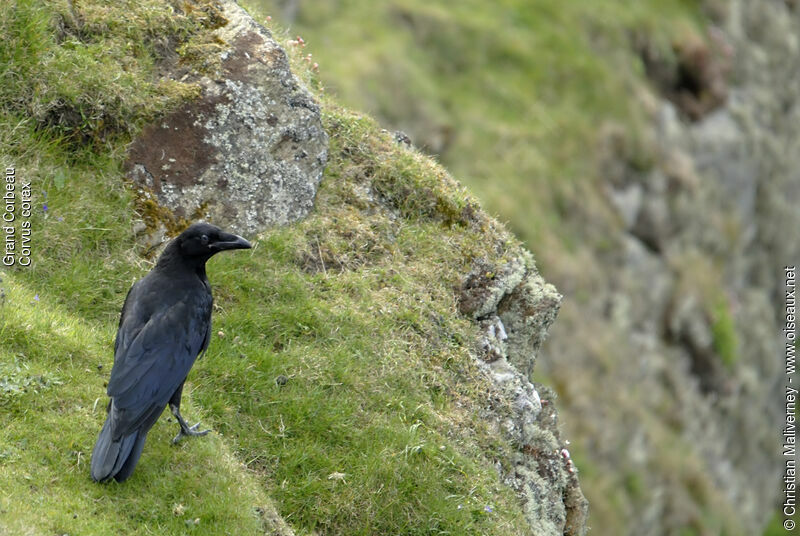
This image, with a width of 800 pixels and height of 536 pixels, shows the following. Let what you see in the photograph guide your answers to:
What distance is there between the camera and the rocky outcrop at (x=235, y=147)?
862 cm

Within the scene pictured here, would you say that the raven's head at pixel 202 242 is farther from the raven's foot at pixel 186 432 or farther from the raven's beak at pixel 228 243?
the raven's foot at pixel 186 432

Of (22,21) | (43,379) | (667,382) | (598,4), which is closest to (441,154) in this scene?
(667,382)

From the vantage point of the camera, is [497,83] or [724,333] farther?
[724,333]

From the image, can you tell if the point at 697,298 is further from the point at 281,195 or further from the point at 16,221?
the point at 16,221

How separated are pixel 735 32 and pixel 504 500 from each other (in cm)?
2882

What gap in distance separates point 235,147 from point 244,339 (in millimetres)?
2126

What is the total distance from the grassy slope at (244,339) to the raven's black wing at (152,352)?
0.58 metres

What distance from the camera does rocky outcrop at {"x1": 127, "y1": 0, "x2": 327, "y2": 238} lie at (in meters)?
8.62

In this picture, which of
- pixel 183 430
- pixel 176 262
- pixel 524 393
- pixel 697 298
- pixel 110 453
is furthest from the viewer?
pixel 697 298

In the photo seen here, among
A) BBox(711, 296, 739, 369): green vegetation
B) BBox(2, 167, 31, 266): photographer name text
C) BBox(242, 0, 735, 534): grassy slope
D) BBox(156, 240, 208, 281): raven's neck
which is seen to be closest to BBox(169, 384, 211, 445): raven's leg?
BBox(156, 240, 208, 281): raven's neck

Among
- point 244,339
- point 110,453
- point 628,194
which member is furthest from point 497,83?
point 110,453

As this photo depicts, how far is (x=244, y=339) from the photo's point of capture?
803 cm

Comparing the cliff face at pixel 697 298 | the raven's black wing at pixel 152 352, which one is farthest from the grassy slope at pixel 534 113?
the raven's black wing at pixel 152 352

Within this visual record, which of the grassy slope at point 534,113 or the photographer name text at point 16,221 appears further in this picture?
the grassy slope at point 534,113
